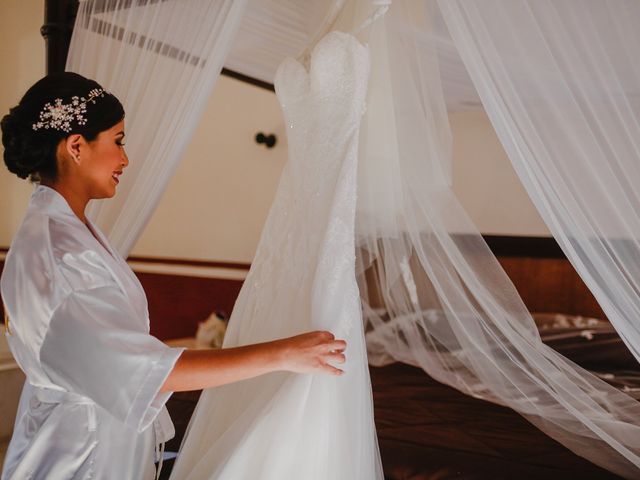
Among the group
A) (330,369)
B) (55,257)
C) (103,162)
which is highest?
(103,162)

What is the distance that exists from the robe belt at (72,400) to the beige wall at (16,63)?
437 cm

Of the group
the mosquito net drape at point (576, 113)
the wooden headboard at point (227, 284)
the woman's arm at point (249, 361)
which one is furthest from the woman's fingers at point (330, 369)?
the wooden headboard at point (227, 284)

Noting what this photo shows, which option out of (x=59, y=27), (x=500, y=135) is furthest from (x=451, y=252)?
(x=59, y=27)

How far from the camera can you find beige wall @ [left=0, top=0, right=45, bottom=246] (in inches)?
201

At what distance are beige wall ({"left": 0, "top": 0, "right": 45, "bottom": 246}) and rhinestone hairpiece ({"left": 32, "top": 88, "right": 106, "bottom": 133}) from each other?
428cm

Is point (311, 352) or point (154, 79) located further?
point (154, 79)

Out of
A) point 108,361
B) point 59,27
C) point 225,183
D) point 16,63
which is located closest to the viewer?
point 108,361

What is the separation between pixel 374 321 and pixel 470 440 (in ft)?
4.14

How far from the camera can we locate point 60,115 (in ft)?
4.11

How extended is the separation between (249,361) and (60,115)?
0.63 m

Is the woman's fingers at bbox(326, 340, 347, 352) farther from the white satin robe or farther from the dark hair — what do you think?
the dark hair

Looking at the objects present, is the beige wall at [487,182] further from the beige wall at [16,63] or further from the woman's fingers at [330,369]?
the beige wall at [16,63]

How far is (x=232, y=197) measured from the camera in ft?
15.4

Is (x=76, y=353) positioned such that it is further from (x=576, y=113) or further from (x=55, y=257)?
(x=576, y=113)
